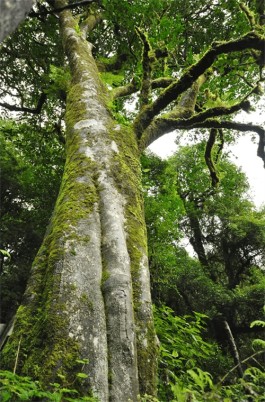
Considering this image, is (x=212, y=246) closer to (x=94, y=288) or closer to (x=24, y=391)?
(x=94, y=288)

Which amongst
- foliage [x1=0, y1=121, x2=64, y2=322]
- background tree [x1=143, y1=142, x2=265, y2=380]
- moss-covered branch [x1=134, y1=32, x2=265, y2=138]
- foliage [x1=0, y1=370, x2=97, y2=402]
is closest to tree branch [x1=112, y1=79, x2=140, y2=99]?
moss-covered branch [x1=134, y1=32, x2=265, y2=138]

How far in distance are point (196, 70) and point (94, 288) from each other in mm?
3446

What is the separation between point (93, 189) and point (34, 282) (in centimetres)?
119

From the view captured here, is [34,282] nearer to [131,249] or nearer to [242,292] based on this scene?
[131,249]

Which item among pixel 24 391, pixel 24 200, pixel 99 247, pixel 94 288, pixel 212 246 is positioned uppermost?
pixel 212 246

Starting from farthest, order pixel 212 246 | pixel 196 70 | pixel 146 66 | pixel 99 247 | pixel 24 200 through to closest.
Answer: pixel 212 246
pixel 24 200
pixel 146 66
pixel 196 70
pixel 99 247

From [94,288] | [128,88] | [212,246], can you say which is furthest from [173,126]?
[212,246]

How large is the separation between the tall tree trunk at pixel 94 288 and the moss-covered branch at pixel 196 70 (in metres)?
1.00

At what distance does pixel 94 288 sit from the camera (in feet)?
9.05

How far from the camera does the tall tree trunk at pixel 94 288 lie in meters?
2.32

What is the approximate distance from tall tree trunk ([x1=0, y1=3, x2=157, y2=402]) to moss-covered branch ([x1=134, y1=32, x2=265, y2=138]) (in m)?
1.00

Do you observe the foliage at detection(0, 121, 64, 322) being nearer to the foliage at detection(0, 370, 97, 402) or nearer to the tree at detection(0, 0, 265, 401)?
the tree at detection(0, 0, 265, 401)

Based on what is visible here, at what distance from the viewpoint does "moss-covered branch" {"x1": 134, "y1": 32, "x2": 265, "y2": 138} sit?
4.59 m

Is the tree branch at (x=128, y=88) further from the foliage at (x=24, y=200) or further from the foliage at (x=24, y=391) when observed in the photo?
the foliage at (x=24, y=391)
